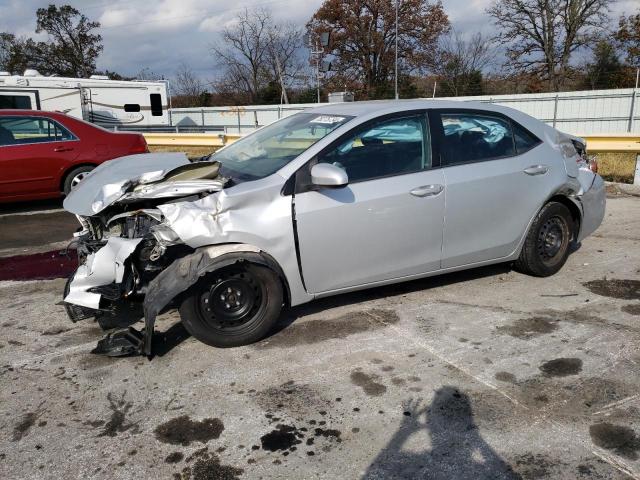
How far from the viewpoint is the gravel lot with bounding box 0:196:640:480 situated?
8.64ft

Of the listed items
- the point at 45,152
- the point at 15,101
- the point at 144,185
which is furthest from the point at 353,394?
the point at 15,101

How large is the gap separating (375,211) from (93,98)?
60.0 ft

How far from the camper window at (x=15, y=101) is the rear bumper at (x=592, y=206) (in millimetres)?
17039

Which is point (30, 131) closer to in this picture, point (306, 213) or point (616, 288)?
point (306, 213)

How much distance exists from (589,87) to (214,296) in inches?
1332

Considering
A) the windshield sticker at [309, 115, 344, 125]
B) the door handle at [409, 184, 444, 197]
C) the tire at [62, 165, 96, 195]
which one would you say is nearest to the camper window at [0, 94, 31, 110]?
the tire at [62, 165, 96, 195]

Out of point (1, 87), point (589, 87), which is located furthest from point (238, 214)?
point (589, 87)

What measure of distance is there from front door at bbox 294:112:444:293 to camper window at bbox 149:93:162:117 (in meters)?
18.5

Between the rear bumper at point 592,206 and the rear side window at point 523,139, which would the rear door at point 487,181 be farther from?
the rear bumper at point 592,206

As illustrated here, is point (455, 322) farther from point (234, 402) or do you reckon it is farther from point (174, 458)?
point (174, 458)

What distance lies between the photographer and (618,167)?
1034 centimetres

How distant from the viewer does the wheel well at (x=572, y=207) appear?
497cm

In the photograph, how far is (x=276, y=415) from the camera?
300cm

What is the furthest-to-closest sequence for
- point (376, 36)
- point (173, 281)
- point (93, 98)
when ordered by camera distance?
point (376, 36)
point (93, 98)
point (173, 281)
